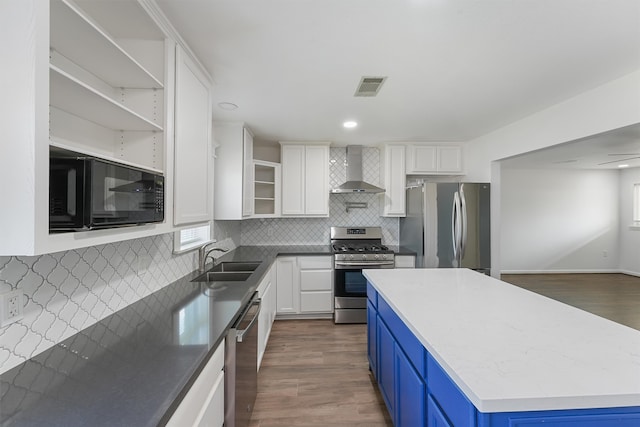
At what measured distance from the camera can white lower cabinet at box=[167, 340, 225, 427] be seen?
91 cm

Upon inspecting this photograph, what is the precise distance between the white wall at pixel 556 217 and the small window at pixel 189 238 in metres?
6.31

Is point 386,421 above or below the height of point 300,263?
below

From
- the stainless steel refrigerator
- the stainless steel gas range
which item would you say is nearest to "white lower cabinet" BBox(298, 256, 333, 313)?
the stainless steel gas range

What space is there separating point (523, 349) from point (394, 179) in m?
3.05

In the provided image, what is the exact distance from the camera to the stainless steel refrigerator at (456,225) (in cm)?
337

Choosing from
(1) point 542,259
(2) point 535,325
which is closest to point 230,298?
(2) point 535,325

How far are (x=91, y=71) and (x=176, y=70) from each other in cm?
38

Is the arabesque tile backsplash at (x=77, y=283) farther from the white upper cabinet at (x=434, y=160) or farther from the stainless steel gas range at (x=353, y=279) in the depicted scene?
the white upper cabinet at (x=434, y=160)

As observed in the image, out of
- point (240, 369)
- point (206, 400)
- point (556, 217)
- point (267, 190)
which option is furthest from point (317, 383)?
point (556, 217)

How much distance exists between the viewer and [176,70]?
1482 mm

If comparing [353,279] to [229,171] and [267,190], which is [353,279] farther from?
[229,171]

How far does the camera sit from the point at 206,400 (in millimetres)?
1124

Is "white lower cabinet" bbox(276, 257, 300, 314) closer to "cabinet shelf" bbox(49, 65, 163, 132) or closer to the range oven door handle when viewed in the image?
the range oven door handle

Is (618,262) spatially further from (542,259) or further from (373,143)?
(373,143)
